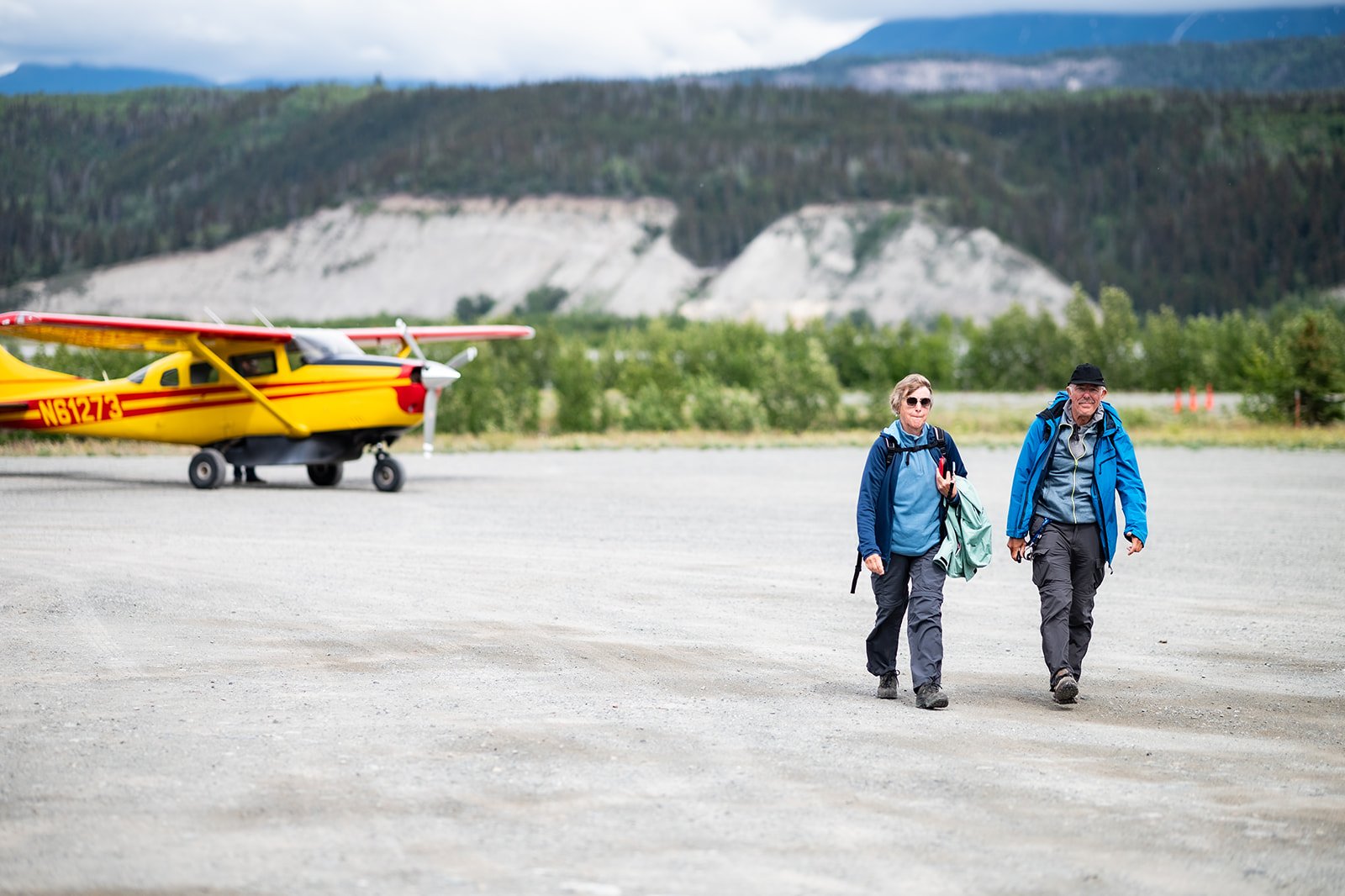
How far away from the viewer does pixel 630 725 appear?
7605 millimetres

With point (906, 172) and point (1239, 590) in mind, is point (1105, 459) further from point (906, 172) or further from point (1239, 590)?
point (906, 172)

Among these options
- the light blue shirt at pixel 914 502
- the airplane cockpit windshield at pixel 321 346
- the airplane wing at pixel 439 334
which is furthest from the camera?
the airplane wing at pixel 439 334

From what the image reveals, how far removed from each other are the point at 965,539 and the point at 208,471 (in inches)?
676

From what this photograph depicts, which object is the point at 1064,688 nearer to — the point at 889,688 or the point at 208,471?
the point at 889,688

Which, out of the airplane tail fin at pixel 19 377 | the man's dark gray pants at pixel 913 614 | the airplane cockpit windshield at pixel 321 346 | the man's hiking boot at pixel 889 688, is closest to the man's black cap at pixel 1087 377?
the man's dark gray pants at pixel 913 614

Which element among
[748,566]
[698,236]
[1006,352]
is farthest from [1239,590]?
[698,236]

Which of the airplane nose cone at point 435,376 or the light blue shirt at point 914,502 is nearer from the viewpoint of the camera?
the light blue shirt at point 914,502

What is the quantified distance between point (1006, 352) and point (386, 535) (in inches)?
2152

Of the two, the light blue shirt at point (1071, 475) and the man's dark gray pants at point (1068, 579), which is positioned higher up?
the light blue shirt at point (1071, 475)

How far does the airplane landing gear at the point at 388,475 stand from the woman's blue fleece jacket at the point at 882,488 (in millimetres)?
14863

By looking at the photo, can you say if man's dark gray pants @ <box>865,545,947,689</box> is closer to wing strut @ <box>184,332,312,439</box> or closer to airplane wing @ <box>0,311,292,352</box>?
airplane wing @ <box>0,311,292,352</box>

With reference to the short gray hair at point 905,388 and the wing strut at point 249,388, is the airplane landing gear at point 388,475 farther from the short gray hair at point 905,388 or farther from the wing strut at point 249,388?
the short gray hair at point 905,388

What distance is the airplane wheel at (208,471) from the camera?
2308 centimetres

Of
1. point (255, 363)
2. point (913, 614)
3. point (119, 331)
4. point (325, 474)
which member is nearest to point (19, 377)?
point (119, 331)
